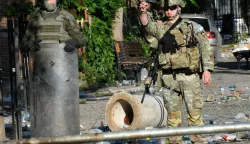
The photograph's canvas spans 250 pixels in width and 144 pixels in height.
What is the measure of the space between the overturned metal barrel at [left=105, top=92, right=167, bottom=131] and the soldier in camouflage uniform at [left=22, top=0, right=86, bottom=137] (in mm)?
1041

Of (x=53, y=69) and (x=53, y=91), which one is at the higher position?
(x=53, y=69)

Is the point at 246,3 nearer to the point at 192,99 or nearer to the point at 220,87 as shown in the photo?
the point at 220,87

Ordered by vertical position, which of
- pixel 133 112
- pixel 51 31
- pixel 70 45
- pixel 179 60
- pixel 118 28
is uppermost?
pixel 118 28

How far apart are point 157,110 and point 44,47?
7.25 ft

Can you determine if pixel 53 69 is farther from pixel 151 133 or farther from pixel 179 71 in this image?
pixel 151 133

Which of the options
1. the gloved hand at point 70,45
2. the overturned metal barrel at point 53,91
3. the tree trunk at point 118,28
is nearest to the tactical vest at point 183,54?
the gloved hand at point 70,45

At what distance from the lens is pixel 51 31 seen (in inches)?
330

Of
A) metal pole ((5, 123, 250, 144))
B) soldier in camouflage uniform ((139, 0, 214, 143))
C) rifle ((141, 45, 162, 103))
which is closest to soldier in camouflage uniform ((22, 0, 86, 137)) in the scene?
rifle ((141, 45, 162, 103))

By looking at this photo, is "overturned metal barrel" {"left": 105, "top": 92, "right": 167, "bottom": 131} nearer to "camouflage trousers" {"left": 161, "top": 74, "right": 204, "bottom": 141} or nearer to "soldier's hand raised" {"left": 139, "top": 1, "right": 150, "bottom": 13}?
"camouflage trousers" {"left": 161, "top": 74, "right": 204, "bottom": 141}

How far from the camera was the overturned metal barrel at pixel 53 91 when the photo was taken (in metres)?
8.31

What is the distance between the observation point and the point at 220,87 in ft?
53.5

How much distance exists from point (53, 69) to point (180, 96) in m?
1.55

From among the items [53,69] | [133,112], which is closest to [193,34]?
[53,69]

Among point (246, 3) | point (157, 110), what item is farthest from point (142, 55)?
point (246, 3)
